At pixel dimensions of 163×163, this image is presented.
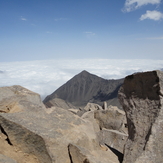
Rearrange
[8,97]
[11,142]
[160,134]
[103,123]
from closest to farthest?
[160,134] < [11,142] < [8,97] < [103,123]

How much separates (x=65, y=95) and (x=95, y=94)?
5438mm

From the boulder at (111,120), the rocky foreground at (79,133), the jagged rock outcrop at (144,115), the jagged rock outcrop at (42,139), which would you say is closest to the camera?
the jagged rock outcrop at (144,115)

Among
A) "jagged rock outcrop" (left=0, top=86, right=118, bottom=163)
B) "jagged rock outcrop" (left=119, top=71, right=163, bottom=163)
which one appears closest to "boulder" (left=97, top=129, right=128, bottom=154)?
"jagged rock outcrop" (left=0, top=86, right=118, bottom=163)

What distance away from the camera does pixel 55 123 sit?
160 inches

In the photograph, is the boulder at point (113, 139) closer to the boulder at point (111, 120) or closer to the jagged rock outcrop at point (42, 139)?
the boulder at point (111, 120)

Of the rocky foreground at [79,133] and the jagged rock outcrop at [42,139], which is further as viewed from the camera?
the jagged rock outcrop at [42,139]

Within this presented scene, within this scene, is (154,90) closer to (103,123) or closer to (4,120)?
(4,120)

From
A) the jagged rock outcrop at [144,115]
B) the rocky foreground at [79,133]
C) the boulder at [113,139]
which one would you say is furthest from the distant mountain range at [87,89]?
the jagged rock outcrop at [144,115]

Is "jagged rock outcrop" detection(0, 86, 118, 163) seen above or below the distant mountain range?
above

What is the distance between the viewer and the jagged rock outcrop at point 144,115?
2985 mm

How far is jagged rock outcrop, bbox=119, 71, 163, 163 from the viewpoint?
2985 mm

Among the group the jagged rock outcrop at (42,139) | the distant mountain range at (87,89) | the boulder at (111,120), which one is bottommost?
the distant mountain range at (87,89)

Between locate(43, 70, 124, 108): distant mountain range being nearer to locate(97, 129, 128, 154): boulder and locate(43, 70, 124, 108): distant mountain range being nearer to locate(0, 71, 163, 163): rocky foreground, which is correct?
locate(97, 129, 128, 154): boulder

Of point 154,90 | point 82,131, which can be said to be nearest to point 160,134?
point 154,90
